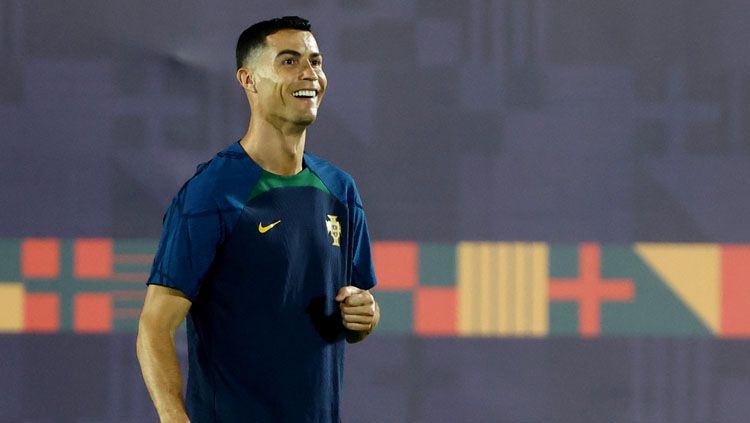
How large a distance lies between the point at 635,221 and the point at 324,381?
4.32ft

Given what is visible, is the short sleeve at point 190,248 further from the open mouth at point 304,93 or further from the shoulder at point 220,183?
the open mouth at point 304,93

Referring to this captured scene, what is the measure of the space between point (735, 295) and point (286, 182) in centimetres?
156

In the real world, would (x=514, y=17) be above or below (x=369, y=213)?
above

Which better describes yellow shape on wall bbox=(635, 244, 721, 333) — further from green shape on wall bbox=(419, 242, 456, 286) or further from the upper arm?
the upper arm

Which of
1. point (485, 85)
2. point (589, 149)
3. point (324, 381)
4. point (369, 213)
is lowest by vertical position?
point (324, 381)

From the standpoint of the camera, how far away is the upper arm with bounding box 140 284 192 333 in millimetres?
1570

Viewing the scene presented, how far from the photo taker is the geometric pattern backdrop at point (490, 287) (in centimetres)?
269

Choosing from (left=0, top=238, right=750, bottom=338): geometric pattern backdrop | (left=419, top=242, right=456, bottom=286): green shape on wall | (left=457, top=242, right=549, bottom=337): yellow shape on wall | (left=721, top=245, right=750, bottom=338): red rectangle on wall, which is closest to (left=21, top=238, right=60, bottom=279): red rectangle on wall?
(left=0, top=238, right=750, bottom=338): geometric pattern backdrop

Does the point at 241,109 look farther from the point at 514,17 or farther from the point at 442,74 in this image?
the point at 514,17

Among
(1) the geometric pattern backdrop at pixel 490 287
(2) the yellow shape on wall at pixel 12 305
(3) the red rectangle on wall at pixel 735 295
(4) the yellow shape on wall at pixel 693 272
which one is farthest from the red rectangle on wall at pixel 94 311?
(3) the red rectangle on wall at pixel 735 295

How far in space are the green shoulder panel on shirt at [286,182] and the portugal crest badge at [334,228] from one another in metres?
0.05

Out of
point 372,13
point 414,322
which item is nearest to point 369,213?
point 414,322

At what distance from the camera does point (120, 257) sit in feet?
8.82

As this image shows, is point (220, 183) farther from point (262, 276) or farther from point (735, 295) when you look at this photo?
point (735, 295)
